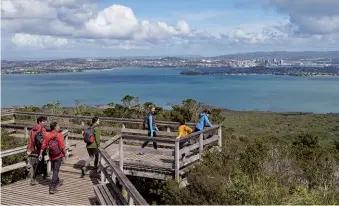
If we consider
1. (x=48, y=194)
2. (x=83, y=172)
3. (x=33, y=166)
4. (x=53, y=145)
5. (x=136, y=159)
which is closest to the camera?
(x=48, y=194)

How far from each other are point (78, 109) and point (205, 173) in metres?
Answer: 19.7

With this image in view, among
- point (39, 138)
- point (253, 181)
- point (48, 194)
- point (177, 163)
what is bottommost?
point (48, 194)

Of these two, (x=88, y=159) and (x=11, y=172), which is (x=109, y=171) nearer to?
(x=88, y=159)

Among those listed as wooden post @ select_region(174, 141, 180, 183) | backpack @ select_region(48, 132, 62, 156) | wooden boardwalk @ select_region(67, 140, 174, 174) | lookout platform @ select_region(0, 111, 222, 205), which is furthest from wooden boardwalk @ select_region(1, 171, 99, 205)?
wooden post @ select_region(174, 141, 180, 183)

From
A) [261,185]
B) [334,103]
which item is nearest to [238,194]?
[261,185]

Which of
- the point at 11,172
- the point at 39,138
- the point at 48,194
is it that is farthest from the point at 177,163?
the point at 11,172

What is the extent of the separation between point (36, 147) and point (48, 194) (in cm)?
125

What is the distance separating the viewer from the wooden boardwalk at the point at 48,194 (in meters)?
7.70

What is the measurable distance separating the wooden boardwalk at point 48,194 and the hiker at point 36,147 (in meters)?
0.22

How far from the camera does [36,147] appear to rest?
354 inches

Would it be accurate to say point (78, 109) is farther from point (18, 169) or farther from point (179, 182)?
point (179, 182)

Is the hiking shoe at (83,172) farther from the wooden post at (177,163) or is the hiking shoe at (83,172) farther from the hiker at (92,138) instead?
the wooden post at (177,163)

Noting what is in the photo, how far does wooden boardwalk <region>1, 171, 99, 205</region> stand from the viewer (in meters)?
7.70

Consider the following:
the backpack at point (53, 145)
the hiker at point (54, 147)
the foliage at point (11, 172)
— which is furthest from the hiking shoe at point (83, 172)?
the foliage at point (11, 172)
